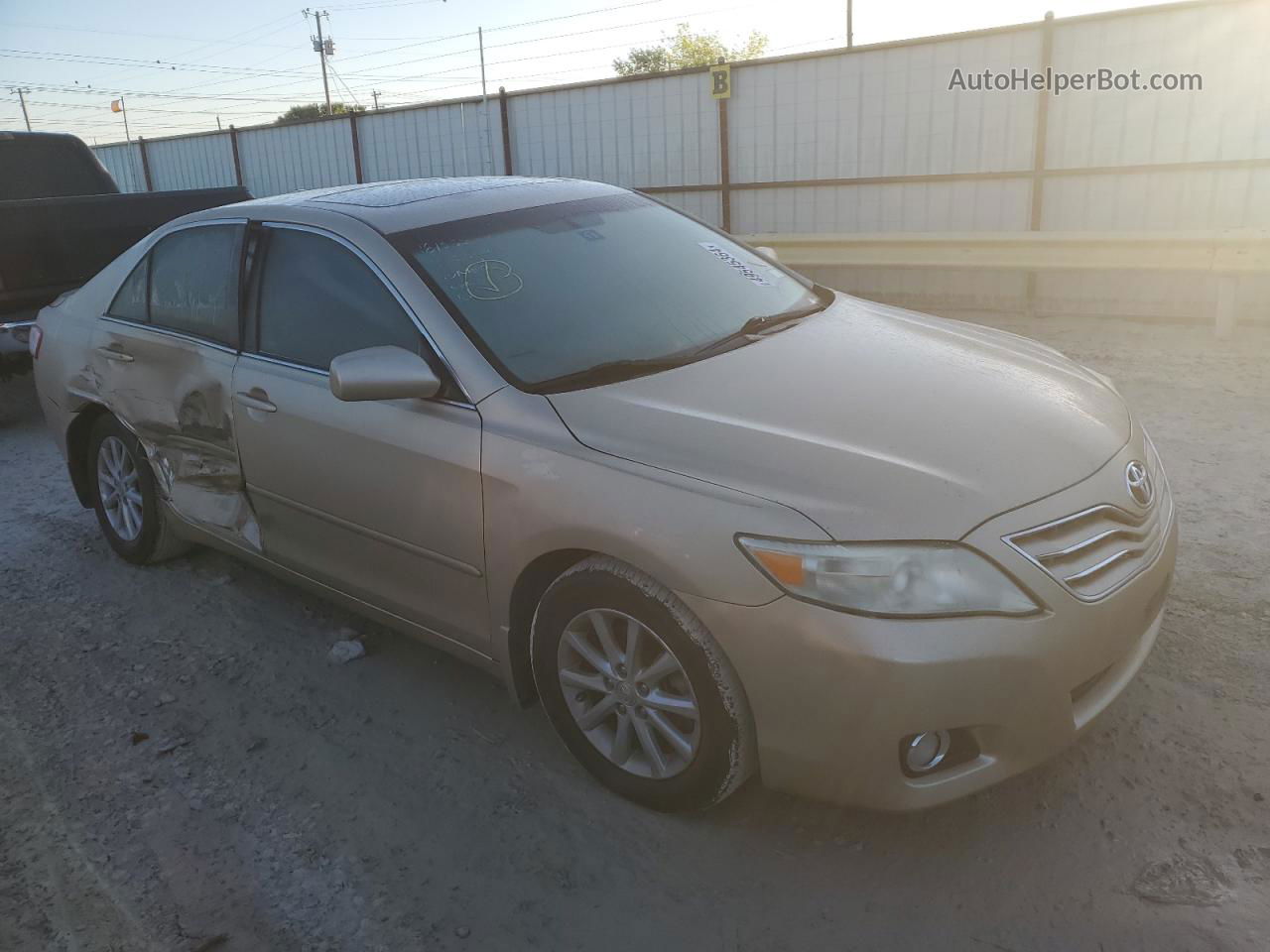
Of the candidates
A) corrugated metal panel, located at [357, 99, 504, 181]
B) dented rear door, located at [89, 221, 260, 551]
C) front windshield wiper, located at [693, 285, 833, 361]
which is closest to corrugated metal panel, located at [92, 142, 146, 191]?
corrugated metal panel, located at [357, 99, 504, 181]

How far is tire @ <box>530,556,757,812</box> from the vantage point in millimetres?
2518

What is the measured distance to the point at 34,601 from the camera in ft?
14.9

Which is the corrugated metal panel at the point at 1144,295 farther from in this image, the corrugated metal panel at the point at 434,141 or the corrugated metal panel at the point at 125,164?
the corrugated metal panel at the point at 125,164

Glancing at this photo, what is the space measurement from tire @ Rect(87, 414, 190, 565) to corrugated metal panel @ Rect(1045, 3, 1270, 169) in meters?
8.77

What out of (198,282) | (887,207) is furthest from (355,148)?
(198,282)

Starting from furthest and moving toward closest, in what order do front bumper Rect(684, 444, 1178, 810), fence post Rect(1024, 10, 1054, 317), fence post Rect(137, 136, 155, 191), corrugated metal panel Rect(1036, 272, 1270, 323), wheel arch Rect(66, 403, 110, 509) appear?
1. fence post Rect(137, 136, 155, 191)
2. fence post Rect(1024, 10, 1054, 317)
3. corrugated metal panel Rect(1036, 272, 1270, 323)
4. wheel arch Rect(66, 403, 110, 509)
5. front bumper Rect(684, 444, 1178, 810)

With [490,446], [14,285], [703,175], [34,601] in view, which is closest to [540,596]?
[490,446]

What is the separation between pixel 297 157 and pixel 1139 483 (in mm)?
18038

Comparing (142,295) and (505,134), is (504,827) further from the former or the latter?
(505,134)

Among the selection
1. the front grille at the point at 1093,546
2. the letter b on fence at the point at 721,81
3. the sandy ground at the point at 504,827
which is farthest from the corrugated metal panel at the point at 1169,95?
the front grille at the point at 1093,546

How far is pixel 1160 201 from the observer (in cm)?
942

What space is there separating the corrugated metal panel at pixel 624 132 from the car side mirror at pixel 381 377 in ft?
33.4

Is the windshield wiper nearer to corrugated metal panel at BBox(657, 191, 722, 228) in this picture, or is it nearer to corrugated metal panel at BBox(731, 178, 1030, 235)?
corrugated metal panel at BBox(731, 178, 1030, 235)

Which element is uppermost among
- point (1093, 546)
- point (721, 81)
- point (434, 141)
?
point (721, 81)
